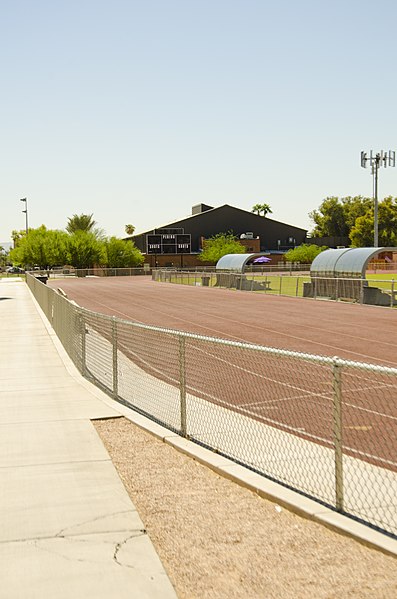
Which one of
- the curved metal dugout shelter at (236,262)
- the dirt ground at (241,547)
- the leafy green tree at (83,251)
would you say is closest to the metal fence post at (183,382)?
the dirt ground at (241,547)

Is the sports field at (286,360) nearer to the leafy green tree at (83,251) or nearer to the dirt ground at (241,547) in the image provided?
the dirt ground at (241,547)

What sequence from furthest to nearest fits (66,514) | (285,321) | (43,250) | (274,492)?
(43,250)
(285,321)
(274,492)
(66,514)

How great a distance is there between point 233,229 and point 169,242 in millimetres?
13419

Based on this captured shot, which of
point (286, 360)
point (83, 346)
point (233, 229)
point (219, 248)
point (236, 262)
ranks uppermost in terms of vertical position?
point (233, 229)

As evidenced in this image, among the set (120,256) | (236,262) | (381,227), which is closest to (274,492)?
(236,262)

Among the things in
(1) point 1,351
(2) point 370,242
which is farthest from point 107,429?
(2) point 370,242

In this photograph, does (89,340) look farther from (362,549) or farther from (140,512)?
(362,549)

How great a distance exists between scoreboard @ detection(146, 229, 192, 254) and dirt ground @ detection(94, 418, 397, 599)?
128 meters

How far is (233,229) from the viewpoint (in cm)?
14238

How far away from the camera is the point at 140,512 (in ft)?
22.4

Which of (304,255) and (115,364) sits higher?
(304,255)

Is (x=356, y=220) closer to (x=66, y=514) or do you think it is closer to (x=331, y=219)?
(x=331, y=219)

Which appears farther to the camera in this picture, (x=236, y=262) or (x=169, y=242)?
(x=169, y=242)

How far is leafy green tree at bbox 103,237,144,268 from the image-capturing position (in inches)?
5261
